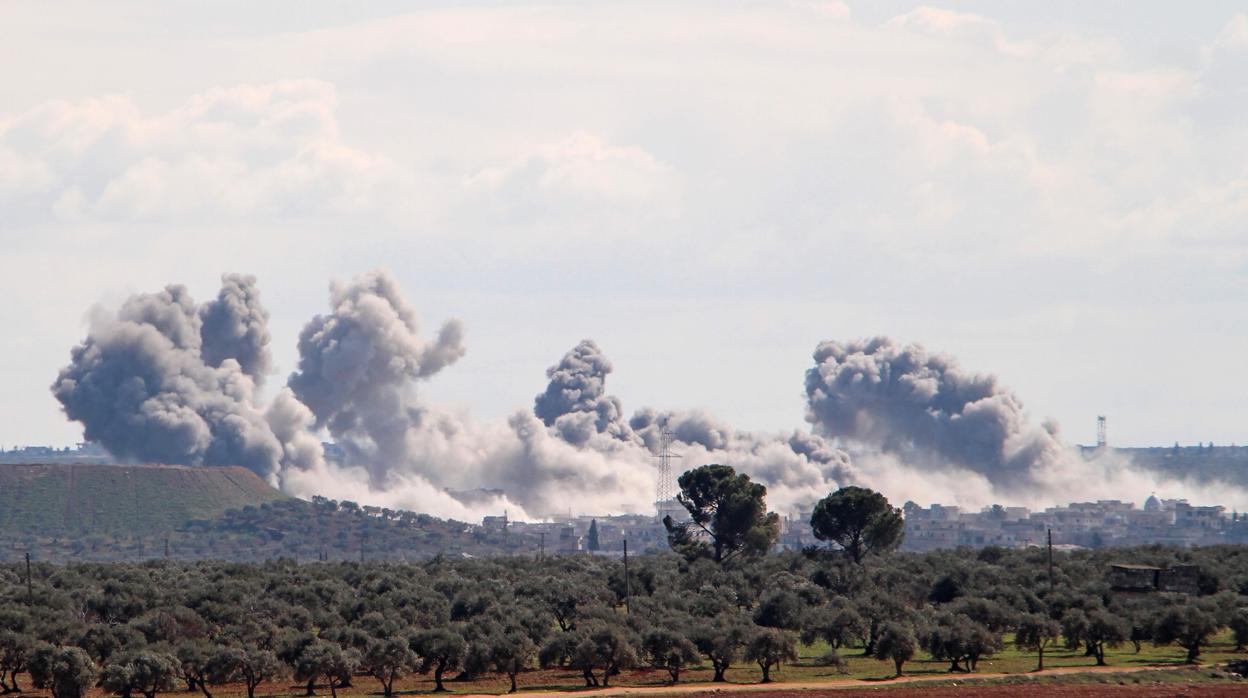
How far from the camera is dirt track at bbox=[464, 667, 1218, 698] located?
272 feet

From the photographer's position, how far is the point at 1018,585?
122 meters

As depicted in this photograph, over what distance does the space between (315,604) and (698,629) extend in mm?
29174

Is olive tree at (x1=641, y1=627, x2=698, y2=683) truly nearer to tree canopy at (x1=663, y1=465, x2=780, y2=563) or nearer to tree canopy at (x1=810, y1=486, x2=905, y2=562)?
tree canopy at (x1=810, y1=486, x2=905, y2=562)

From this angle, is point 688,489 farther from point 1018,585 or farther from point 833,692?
point 833,692

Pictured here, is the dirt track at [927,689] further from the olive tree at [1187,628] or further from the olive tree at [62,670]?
the olive tree at [62,670]

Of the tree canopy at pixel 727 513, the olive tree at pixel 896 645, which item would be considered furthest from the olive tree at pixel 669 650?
the tree canopy at pixel 727 513

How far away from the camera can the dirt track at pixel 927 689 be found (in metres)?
83.0

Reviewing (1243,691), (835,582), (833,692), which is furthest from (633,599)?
(1243,691)

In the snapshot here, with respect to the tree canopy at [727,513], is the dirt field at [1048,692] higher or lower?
lower

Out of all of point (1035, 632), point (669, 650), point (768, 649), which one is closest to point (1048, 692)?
point (1035, 632)

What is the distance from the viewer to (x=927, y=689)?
8544cm

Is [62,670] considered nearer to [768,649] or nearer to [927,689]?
[768,649]

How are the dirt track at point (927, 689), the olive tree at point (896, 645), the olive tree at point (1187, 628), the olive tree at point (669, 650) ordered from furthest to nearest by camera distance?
1. the olive tree at point (1187, 628)
2. the olive tree at point (896, 645)
3. the olive tree at point (669, 650)
4. the dirt track at point (927, 689)

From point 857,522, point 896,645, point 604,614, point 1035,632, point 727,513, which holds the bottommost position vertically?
point 896,645
